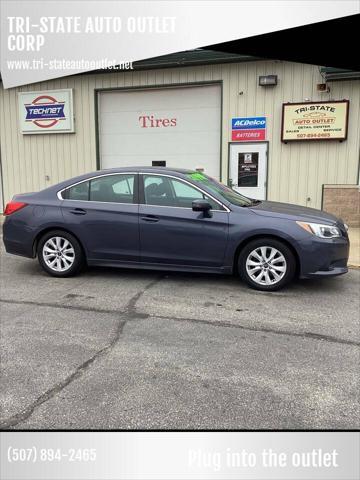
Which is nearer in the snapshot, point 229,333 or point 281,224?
point 229,333

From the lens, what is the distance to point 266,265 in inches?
207

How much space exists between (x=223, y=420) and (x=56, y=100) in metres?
11.5

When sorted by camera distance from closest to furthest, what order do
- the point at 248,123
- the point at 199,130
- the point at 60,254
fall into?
the point at 60,254 < the point at 248,123 < the point at 199,130

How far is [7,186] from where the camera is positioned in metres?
13.2

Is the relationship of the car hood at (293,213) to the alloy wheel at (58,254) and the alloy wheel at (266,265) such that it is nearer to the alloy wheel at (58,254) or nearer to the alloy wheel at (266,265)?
the alloy wheel at (266,265)

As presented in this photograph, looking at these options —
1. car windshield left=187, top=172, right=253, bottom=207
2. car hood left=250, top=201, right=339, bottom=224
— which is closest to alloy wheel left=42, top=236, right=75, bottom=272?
car windshield left=187, top=172, right=253, bottom=207

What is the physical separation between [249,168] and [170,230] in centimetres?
625

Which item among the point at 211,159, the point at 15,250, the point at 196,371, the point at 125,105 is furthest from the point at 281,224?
the point at 125,105

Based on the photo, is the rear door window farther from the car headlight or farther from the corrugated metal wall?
the corrugated metal wall

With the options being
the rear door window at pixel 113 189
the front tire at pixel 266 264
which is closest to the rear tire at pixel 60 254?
the rear door window at pixel 113 189

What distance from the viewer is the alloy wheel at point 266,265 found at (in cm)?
521

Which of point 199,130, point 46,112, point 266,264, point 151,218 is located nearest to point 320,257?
point 266,264

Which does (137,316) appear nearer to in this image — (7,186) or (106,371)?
(106,371)

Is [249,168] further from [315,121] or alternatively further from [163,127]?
[163,127]
